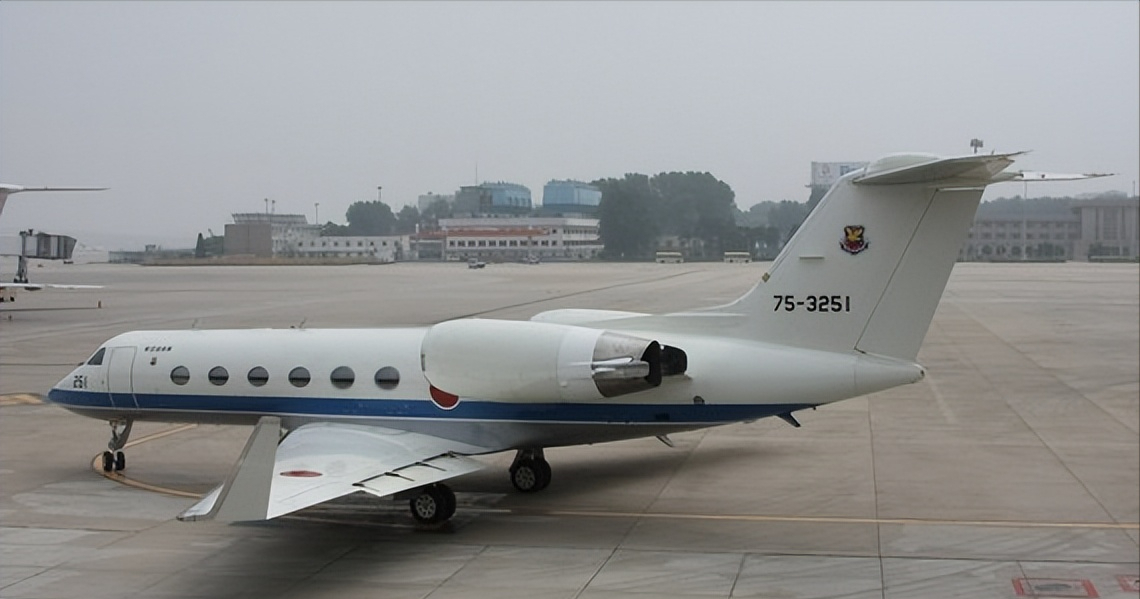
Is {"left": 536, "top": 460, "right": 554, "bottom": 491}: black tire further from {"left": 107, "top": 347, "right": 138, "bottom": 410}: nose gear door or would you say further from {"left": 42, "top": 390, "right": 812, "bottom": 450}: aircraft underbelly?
{"left": 107, "top": 347, "right": 138, "bottom": 410}: nose gear door

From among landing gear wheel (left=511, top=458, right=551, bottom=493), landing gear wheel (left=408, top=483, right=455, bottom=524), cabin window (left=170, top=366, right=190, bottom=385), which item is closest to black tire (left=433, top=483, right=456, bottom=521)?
landing gear wheel (left=408, top=483, right=455, bottom=524)

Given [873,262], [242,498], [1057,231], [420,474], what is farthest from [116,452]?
[1057,231]

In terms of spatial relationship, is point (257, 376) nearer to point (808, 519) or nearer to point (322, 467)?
point (322, 467)

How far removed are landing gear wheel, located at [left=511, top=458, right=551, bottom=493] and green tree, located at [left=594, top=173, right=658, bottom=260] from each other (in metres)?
4.25

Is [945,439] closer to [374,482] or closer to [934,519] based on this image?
[934,519]

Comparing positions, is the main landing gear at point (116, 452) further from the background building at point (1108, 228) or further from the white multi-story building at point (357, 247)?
the background building at point (1108, 228)

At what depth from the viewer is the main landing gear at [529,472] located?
15969 mm

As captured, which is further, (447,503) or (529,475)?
(529,475)

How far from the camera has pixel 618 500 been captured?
1559 centimetres

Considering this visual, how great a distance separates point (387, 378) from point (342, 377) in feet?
2.13

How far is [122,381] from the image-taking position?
16578 millimetres

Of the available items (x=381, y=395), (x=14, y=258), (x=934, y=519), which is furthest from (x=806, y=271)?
(x=14, y=258)

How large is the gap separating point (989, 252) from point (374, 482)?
1774 centimetres

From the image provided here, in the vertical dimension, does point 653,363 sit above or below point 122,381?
above
